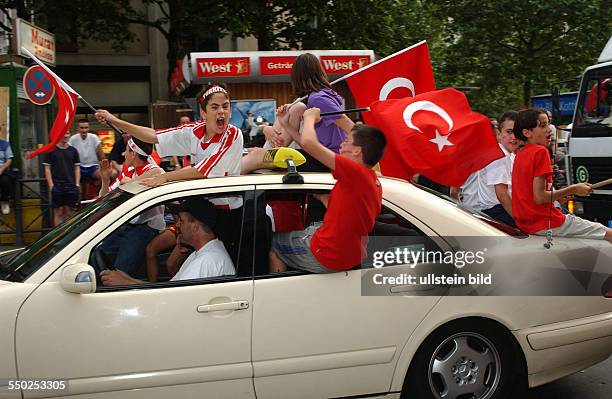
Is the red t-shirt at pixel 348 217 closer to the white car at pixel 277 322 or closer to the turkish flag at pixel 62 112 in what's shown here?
the white car at pixel 277 322

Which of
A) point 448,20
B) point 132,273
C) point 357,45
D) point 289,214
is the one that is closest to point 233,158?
point 289,214

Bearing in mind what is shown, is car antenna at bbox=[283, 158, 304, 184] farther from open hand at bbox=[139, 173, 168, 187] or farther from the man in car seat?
open hand at bbox=[139, 173, 168, 187]

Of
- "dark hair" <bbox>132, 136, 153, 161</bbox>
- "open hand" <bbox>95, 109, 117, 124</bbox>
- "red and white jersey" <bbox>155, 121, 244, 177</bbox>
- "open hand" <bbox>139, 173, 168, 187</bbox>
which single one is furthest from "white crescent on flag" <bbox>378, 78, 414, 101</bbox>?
"open hand" <bbox>139, 173, 168, 187</bbox>

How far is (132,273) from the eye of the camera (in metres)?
3.88

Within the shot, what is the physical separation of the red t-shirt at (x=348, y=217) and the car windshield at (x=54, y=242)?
3.55 feet

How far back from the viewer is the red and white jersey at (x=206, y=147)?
4418 mm

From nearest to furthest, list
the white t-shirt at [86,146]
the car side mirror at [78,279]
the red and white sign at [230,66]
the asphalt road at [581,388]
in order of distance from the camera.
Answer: the car side mirror at [78,279], the asphalt road at [581,388], the white t-shirt at [86,146], the red and white sign at [230,66]

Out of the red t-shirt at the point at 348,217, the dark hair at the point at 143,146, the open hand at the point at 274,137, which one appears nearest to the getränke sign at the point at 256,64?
the dark hair at the point at 143,146

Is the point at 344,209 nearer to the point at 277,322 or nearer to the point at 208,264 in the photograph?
the point at 277,322

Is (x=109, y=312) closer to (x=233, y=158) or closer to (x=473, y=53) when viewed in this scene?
(x=233, y=158)

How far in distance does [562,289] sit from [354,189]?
1.38 metres

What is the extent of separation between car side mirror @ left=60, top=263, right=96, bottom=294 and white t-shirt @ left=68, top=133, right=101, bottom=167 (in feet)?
27.6

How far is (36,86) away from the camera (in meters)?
9.89

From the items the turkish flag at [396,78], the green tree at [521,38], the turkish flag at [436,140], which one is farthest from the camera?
the green tree at [521,38]
